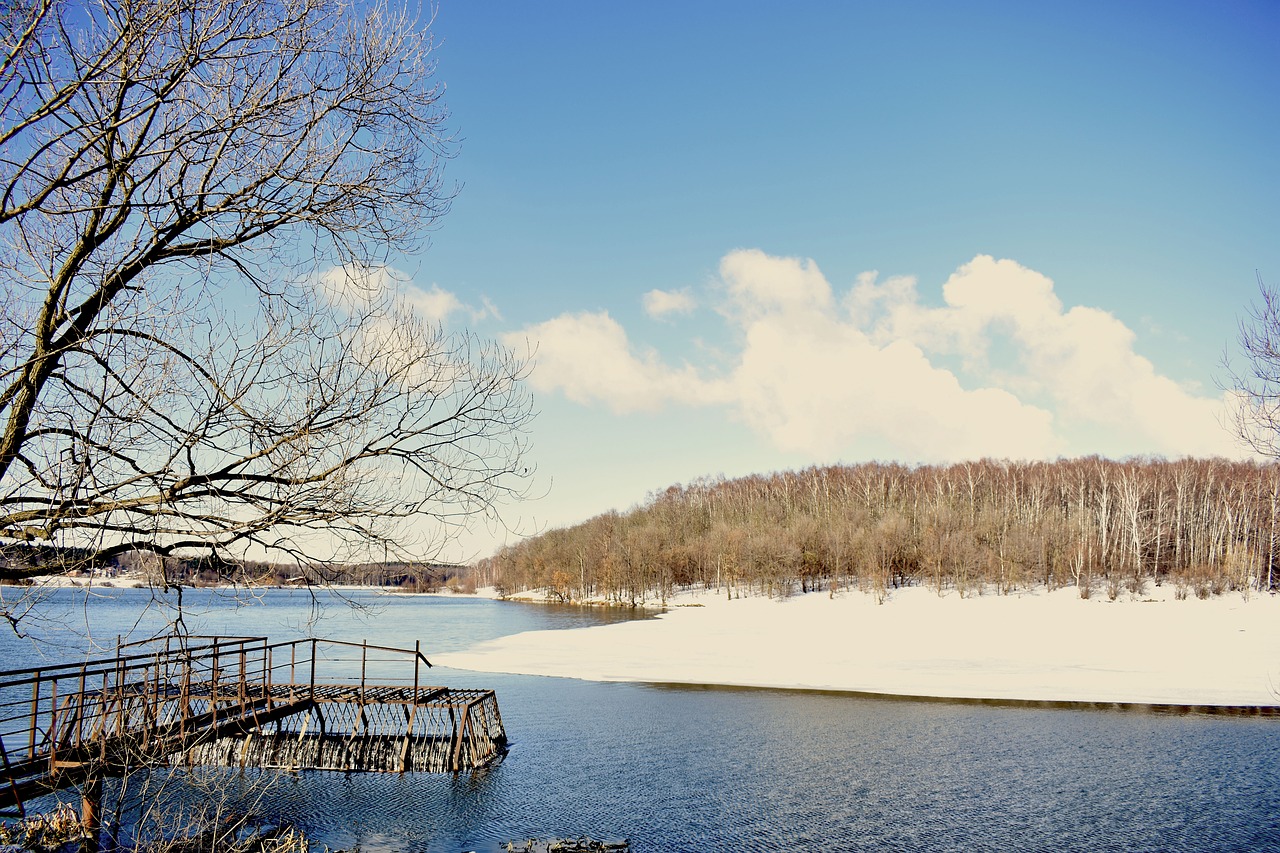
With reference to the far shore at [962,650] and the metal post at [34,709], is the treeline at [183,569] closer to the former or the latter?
the metal post at [34,709]

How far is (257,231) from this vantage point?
6004 mm

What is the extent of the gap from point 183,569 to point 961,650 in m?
45.9

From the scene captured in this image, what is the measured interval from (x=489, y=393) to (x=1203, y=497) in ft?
350

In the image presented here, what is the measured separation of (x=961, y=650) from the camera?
1763 inches

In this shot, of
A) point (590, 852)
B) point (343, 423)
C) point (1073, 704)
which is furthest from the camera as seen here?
point (1073, 704)

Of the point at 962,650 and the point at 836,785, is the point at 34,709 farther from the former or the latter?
the point at 962,650

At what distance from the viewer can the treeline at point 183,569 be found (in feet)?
16.8

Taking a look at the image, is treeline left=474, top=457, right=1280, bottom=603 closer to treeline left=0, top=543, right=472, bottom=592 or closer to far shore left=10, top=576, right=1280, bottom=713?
far shore left=10, top=576, right=1280, bottom=713

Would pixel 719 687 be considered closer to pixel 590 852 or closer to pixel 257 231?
pixel 590 852

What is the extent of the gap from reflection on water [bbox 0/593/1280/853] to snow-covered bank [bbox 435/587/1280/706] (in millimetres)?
5153

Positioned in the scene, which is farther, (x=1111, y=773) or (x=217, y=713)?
(x=1111, y=773)

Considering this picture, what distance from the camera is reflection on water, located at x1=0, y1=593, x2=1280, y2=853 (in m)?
15.7

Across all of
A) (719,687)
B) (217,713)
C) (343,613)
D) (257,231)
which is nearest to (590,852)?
(217,713)

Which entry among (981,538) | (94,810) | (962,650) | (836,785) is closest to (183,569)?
(94,810)
